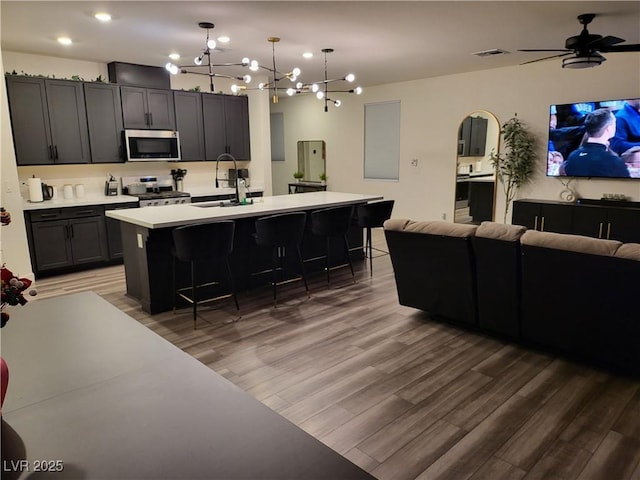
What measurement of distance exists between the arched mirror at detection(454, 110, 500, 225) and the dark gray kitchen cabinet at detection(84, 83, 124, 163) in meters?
5.33

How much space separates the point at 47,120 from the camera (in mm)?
5582

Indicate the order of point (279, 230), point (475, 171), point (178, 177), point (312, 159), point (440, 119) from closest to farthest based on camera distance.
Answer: point (279, 230)
point (178, 177)
point (440, 119)
point (475, 171)
point (312, 159)

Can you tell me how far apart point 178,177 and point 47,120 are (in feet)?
6.39

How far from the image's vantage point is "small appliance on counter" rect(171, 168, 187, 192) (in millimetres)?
7012

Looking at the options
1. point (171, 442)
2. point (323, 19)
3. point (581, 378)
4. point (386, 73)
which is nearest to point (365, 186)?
point (386, 73)

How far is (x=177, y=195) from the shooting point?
6.52m

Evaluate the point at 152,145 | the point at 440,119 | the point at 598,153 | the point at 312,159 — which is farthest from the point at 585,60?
the point at 312,159

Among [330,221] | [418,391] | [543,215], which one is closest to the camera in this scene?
[418,391]

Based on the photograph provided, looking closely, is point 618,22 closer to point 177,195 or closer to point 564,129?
point 564,129

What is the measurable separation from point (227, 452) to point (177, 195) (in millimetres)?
5998

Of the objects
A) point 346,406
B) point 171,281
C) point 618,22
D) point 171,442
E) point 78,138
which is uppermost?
point 618,22

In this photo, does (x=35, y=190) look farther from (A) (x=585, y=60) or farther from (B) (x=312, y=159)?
(A) (x=585, y=60)

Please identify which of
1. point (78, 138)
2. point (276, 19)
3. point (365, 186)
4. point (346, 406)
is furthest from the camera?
point (365, 186)

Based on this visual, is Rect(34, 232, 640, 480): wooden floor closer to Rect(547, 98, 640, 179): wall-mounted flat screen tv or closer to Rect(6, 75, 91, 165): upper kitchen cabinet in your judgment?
Rect(6, 75, 91, 165): upper kitchen cabinet
